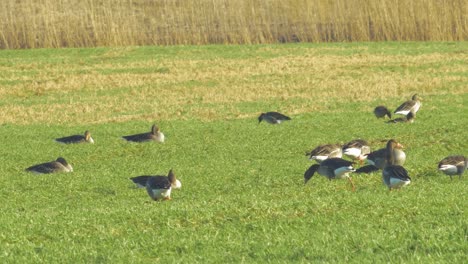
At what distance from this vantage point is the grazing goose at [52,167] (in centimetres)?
2356

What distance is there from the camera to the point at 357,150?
914 inches

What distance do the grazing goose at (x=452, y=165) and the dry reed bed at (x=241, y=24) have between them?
36.9 metres

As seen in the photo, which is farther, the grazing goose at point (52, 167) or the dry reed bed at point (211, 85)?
the dry reed bed at point (211, 85)

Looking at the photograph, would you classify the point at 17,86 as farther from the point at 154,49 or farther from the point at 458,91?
the point at 458,91

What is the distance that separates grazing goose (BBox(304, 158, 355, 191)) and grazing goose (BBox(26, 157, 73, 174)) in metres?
6.40

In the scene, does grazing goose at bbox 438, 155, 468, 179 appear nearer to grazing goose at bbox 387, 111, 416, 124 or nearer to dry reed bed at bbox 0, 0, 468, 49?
grazing goose at bbox 387, 111, 416, 124

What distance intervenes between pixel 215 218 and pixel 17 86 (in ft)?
97.3

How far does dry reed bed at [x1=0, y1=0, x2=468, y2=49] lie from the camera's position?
185ft

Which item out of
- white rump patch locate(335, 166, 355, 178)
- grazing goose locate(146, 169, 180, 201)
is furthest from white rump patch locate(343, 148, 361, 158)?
grazing goose locate(146, 169, 180, 201)

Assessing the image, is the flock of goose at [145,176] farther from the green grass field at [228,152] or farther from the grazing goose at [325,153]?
the grazing goose at [325,153]

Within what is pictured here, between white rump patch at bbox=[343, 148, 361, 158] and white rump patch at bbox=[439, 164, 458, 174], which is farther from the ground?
white rump patch at bbox=[439, 164, 458, 174]

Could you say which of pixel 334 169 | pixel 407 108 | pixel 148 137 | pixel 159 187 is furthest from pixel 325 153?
pixel 407 108

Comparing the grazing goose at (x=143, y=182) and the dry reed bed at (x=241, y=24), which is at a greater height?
the grazing goose at (x=143, y=182)

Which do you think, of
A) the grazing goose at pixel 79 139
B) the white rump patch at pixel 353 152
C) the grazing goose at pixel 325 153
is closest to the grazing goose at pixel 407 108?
the white rump patch at pixel 353 152
